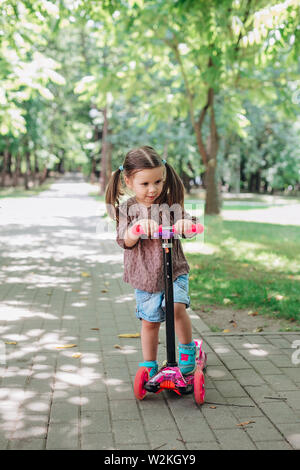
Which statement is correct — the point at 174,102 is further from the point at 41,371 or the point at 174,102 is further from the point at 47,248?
the point at 41,371

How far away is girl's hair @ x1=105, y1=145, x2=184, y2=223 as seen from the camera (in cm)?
→ 345

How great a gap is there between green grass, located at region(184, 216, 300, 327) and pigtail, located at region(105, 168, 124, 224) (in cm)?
284

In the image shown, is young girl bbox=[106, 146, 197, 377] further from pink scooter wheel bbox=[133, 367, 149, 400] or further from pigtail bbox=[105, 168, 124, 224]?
pink scooter wheel bbox=[133, 367, 149, 400]

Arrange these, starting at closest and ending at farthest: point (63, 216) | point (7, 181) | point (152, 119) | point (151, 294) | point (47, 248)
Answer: point (151, 294)
point (47, 248)
point (152, 119)
point (63, 216)
point (7, 181)

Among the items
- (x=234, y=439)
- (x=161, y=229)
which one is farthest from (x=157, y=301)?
(x=234, y=439)

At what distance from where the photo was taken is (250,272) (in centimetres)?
852

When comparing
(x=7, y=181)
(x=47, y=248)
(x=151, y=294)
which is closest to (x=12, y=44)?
(x=47, y=248)

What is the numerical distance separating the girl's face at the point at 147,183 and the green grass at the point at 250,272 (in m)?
2.81

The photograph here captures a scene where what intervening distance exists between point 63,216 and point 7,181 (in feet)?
93.2

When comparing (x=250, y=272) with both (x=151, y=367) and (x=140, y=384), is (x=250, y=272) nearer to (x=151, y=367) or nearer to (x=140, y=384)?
(x=151, y=367)

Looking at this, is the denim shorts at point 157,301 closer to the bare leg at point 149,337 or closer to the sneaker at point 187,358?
the bare leg at point 149,337

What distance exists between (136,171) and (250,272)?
5.40 metres

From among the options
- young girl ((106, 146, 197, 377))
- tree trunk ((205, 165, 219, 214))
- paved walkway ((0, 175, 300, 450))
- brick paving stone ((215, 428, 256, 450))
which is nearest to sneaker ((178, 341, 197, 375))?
young girl ((106, 146, 197, 377))
